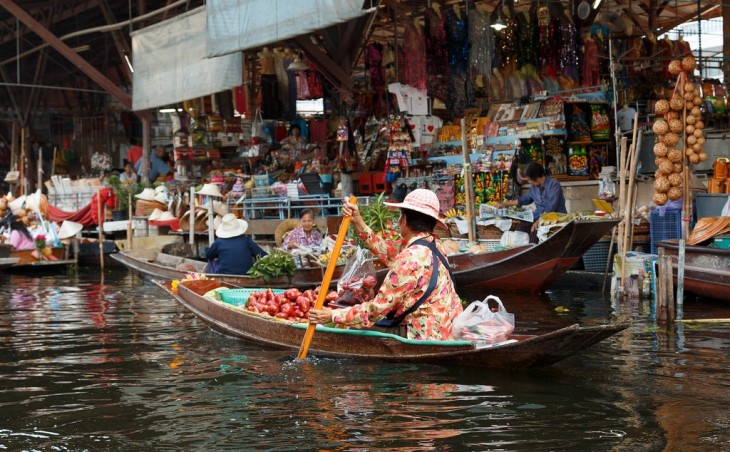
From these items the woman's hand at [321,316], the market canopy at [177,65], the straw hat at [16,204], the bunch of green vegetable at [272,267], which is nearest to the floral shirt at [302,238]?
the bunch of green vegetable at [272,267]

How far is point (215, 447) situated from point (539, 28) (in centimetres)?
1097

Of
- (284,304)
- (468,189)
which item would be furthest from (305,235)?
(284,304)

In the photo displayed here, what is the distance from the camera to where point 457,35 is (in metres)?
14.6

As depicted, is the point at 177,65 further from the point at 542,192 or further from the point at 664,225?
the point at 664,225

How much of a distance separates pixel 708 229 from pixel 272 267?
179 inches

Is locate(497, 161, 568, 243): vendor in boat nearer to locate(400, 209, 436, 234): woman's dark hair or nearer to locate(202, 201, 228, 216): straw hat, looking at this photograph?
locate(400, 209, 436, 234): woman's dark hair

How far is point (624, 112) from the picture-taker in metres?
14.1

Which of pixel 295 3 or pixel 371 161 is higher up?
pixel 295 3

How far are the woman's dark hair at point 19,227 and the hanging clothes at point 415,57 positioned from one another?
24.0 ft

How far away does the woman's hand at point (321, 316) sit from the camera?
638cm

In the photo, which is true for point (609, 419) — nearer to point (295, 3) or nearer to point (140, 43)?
point (295, 3)

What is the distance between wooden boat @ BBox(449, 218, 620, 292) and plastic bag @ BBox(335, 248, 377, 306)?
3053mm

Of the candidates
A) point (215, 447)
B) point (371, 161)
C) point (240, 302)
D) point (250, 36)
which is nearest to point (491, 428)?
point (215, 447)

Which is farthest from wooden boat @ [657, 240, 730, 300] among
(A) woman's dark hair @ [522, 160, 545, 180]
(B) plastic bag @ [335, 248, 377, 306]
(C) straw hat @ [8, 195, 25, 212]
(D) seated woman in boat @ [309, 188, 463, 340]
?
(C) straw hat @ [8, 195, 25, 212]
